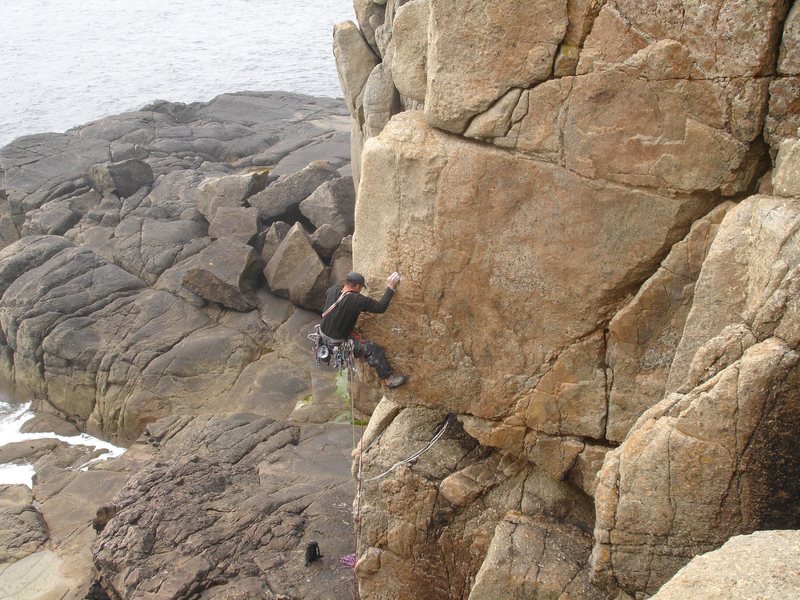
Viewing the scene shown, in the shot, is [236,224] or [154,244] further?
[154,244]

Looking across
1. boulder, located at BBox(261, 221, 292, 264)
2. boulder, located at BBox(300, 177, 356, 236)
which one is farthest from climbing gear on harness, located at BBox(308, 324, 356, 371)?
boulder, located at BBox(261, 221, 292, 264)

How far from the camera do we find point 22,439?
22.5 metres

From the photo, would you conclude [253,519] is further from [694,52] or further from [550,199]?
[694,52]

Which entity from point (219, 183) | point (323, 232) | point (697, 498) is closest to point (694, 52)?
point (697, 498)

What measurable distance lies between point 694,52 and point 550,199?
2.33 meters

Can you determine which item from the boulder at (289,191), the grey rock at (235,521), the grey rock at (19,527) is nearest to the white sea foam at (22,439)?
the grey rock at (19,527)

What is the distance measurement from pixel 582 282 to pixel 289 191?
57.9 feet

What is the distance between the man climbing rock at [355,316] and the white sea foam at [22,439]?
12463 millimetres

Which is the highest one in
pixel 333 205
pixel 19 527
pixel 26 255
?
pixel 333 205

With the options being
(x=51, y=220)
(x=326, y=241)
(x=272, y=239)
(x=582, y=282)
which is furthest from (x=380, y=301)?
(x=51, y=220)

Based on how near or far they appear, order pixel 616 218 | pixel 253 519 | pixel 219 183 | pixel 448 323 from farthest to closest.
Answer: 1. pixel 219 183
2. pixel 253 519
3. pixel 448 323
4. pixel 616 218

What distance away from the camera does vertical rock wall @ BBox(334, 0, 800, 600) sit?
286 inches

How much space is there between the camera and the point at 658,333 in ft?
31.3

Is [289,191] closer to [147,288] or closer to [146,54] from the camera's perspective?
[147,288]
